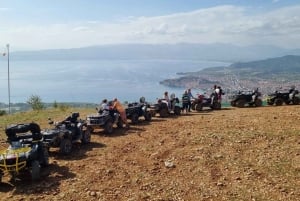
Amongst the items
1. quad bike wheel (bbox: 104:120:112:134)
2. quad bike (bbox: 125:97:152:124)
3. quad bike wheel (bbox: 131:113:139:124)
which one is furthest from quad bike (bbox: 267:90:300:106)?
quad bike wheel (bbox: 104:120:112:134)

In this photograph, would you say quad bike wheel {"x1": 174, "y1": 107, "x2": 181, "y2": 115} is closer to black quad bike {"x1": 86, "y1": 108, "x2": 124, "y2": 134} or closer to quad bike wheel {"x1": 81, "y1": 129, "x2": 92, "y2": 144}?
black quad bike {"x1": 86, "y1": 108, "x2": 124, "y2": 134}

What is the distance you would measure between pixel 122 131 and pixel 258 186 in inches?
363

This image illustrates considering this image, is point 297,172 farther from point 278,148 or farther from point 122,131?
point 122,131

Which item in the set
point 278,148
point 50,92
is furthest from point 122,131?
point 50,92

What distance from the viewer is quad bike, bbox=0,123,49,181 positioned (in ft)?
35.6

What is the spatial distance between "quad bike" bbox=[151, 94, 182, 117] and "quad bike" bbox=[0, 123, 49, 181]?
35.6ft

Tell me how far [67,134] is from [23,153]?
342 centimetres

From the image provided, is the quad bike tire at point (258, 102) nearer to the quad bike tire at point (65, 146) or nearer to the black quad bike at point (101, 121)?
the black quad bike at point (101, 121)

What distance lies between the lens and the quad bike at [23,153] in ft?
35.6

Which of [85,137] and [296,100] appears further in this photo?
[296,100]

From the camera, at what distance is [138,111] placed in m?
21.2

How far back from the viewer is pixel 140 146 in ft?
49.2

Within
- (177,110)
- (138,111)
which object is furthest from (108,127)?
(177,110)

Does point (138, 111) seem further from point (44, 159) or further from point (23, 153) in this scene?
point (23, 153)
